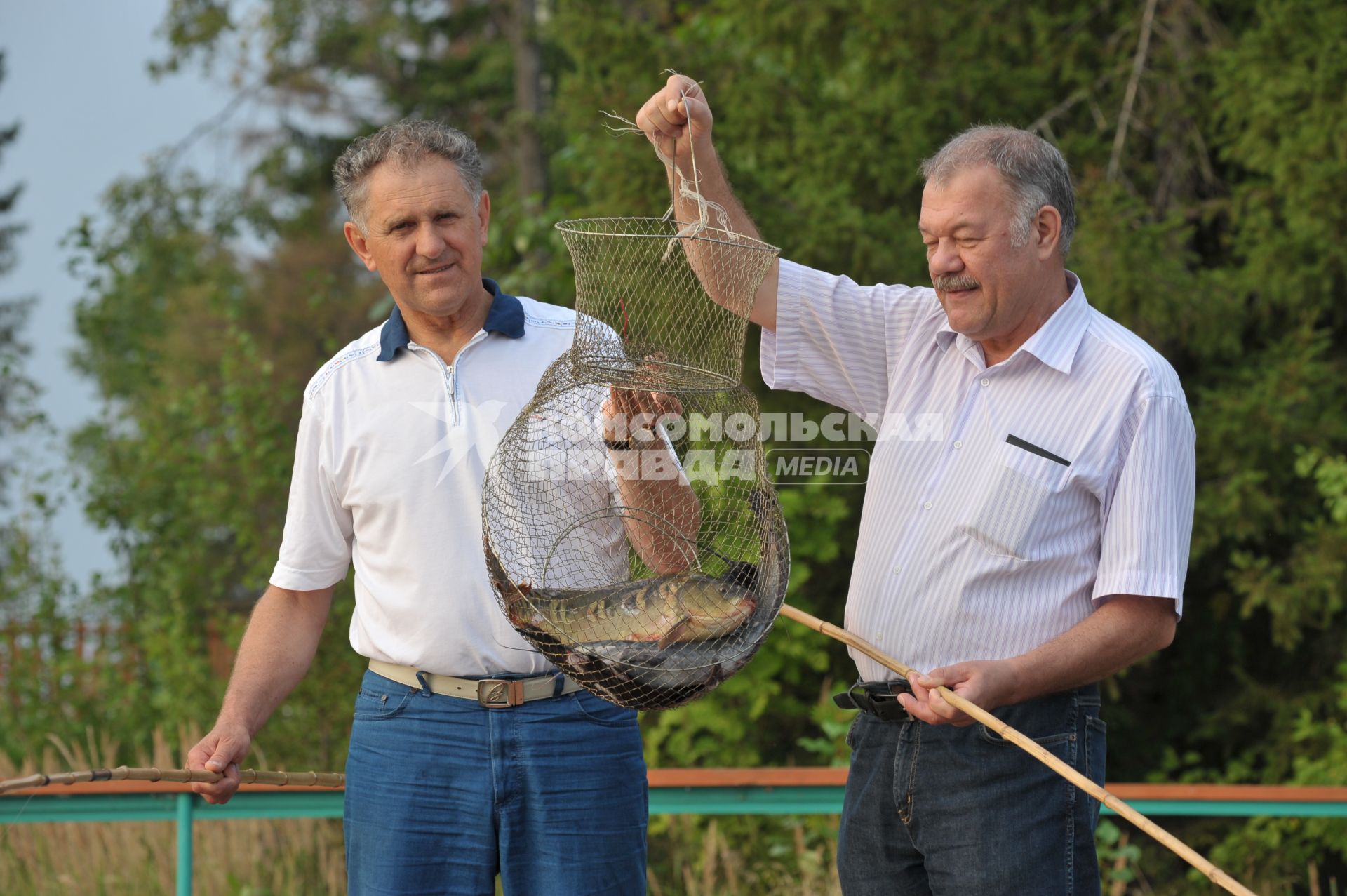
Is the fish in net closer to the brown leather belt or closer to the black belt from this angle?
A: the brown leather belt

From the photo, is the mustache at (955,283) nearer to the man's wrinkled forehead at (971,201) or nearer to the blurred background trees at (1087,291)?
the man's wrinkled forehead at (971,201)

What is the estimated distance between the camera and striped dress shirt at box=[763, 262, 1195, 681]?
8.39 ft

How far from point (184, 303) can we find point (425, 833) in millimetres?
15937

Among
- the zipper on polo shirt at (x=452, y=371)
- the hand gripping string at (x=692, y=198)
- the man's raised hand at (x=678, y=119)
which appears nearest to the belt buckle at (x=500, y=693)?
the zipper on polo shirt at (x=452, y=371)

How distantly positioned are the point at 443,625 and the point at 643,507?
0.50m

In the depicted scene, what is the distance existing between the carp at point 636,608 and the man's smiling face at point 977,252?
2.50 feet

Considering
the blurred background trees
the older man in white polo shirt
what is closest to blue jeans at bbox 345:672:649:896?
the older man in white polo shirt

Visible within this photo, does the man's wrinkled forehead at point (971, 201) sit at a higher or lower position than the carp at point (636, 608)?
higher

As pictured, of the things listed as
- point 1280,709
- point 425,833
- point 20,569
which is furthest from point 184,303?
point 425,833

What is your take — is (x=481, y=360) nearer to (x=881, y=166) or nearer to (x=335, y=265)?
(x=881, y=166)

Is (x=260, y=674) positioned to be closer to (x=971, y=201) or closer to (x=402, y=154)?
(x=402, y=154)

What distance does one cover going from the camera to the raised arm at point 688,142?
2.66 m

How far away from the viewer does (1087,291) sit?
5.76m

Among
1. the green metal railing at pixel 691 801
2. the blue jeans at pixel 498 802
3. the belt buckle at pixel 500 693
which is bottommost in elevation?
the green metal railing at pixel 691 801
